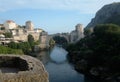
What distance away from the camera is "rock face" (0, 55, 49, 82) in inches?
178

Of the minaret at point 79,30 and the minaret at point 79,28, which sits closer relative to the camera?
the minaret at point 79,30

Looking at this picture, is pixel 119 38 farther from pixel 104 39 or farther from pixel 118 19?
pixel 118 19

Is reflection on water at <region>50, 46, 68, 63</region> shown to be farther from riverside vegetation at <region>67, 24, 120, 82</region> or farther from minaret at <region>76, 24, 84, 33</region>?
minaret at <region>76, 24, 84, 33</region>

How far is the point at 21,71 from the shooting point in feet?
16.1

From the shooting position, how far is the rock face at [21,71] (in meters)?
4.52

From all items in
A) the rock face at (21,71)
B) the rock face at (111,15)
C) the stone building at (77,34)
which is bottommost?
the stone building at (77,34)

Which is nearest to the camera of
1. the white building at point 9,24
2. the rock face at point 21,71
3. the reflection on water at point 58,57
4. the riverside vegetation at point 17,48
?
the rock face at point 21,71

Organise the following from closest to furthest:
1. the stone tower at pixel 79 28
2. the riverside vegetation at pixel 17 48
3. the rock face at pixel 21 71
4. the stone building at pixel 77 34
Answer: the rock face at pixel 21 71 → the riverside vegetation at pixel 17 48 → the stone building at pixel 77 34 → the stone tower at pixel 79 28

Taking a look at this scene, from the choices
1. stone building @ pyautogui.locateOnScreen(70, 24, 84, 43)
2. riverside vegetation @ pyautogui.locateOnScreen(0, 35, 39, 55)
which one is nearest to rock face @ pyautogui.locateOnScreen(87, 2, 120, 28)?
stone building @ pyautogui.locateOnScreen(70, 24, 84, 43)

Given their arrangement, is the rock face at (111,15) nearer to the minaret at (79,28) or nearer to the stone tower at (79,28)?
the minaret at (79,28)

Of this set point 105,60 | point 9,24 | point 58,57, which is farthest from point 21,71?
point 9,24

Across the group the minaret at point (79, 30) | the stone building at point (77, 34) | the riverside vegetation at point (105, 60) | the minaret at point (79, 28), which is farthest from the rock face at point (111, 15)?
the riverside vegetation at point (105, 60)

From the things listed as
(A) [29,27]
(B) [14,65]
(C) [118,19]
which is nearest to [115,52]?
(B) [14,65]

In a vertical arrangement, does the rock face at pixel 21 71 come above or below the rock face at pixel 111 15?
above
